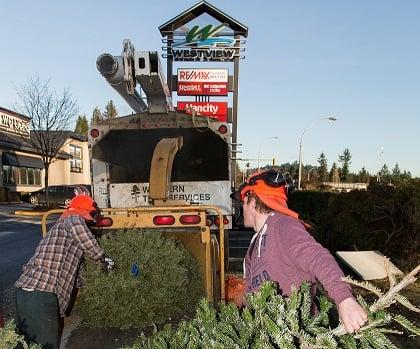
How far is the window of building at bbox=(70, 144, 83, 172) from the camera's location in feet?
154

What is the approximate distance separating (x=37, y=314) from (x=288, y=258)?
2.51 metres

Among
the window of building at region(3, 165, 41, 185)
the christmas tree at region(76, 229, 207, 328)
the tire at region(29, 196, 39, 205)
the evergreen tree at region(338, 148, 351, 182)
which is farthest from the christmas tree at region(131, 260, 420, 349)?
the evergreen tree at region(338, 148, 351, 182)

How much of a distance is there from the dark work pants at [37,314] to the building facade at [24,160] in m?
28.6

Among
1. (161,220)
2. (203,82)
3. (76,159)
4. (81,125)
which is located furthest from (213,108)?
(81,125)

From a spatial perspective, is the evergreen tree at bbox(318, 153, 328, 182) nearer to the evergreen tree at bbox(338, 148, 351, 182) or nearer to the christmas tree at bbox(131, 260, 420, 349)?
the evergreen tree at bbox(338, 148, 351, 182)

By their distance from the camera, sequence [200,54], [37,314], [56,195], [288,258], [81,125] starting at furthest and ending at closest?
[81,125] < [56,195] < [200,54] < [37,314] < [288,258]

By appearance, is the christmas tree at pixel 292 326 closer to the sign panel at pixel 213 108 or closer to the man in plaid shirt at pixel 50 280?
the man in plaid shirt at pixel 50 280

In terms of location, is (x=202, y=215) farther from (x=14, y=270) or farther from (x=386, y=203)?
(x=14, y=270)

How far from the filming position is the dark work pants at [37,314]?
3744 mm

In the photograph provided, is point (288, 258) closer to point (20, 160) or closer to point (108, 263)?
point (108, 263)

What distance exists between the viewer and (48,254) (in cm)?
384

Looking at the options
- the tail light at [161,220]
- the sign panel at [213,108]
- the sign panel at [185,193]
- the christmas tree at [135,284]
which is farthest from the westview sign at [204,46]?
the christmas tree at [135,284]

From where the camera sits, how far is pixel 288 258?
215cm

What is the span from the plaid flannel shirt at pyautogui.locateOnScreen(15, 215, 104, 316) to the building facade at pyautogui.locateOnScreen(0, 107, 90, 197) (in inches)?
1121
